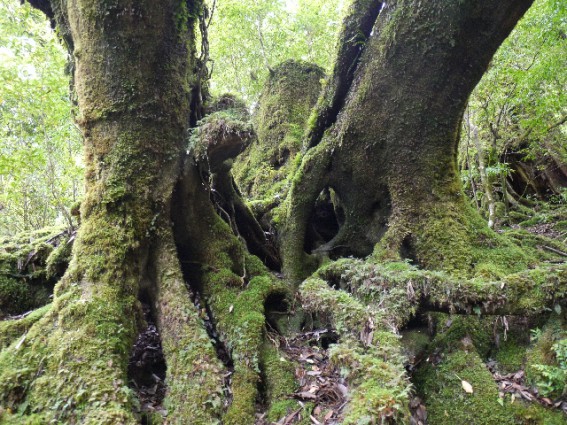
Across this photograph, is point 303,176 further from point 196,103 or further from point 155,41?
point 155,41

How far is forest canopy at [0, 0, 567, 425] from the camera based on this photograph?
3291 mm

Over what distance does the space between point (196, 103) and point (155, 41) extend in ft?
3.46

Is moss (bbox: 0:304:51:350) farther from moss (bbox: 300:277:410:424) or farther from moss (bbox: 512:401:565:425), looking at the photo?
moss (bbox: 512:401:565:425)

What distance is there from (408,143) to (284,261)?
8.82ft

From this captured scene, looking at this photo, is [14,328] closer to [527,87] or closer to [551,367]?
[551,367]

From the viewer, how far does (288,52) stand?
603 inches

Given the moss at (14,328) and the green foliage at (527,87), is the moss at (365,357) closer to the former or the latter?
the moss at (14,328)

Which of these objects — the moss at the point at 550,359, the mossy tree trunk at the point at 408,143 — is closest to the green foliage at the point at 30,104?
the mossy tree trunk at the point at 408,143

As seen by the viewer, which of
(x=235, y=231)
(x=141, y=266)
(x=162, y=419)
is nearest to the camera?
(x=162, y=419)

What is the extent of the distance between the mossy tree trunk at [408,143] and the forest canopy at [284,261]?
3 cm

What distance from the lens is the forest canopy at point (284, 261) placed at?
10.8 ft

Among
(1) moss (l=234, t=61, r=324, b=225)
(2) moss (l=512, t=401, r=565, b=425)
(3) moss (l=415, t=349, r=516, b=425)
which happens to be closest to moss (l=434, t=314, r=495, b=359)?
(3) moss (l=415, t=349, r=516, b=425)

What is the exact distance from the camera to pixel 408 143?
5.48m

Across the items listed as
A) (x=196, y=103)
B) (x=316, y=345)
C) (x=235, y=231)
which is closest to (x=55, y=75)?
(x=196, y=103)
